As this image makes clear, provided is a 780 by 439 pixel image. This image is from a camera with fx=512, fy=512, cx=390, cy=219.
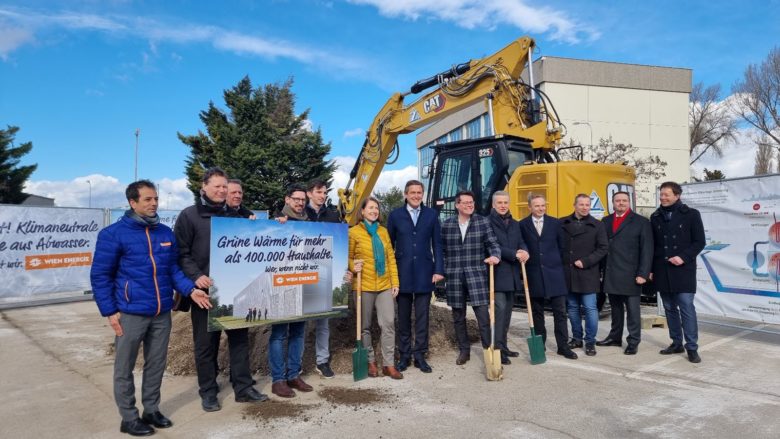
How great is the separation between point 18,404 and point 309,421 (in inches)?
105

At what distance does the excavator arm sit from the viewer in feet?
29.5

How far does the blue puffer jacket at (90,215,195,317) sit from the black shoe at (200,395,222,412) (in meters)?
0.90

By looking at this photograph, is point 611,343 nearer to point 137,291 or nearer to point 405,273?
point 405,273

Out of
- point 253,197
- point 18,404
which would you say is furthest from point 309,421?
point 253,197

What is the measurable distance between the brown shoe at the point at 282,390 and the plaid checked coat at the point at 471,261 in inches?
75.9

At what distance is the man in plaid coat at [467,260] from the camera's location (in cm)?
541

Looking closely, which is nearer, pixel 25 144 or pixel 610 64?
pixel 25 144

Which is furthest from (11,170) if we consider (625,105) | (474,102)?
(625,105)

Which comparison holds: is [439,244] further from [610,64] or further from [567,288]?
[610,64]

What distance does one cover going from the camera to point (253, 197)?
85.6 ft

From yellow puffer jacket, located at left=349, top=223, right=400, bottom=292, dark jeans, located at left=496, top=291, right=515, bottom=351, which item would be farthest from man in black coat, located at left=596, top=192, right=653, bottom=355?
yellow puffer jacket, located at left=349, top=223, right=400, bottom=292

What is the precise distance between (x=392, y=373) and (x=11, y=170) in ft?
96.0

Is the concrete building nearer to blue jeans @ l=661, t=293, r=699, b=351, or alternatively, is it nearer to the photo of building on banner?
blue jeans @ l=661, t=293, r=699, b=351

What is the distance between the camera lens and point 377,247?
522cm
